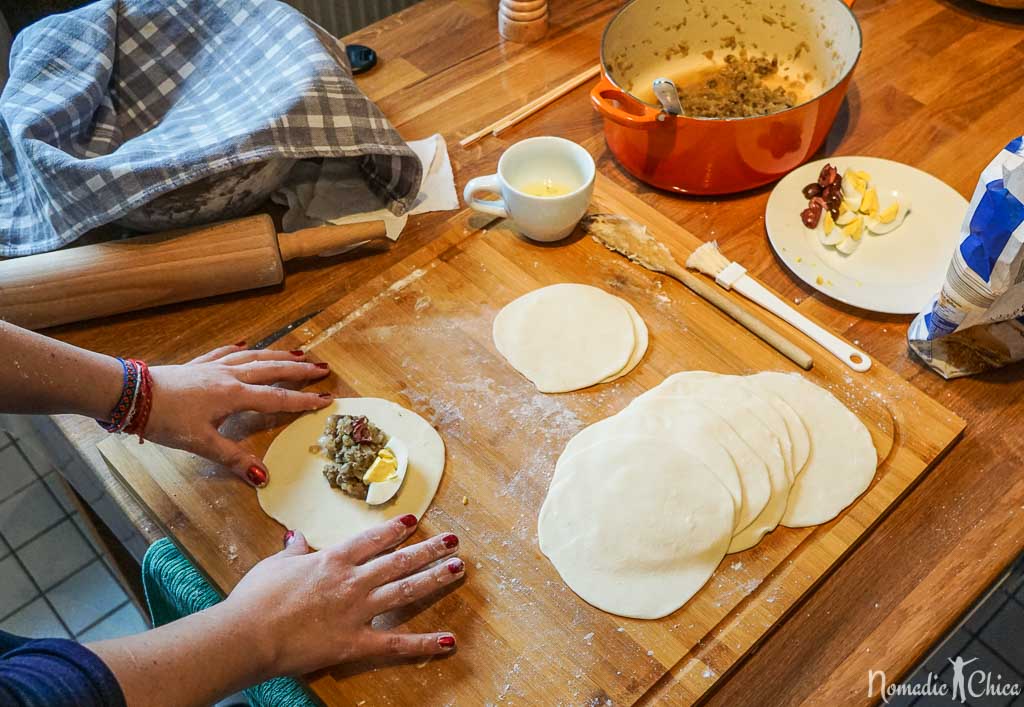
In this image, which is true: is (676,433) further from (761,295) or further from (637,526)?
(761,295)

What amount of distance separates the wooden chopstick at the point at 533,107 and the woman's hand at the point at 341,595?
3.11 feet

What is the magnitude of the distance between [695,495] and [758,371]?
279 millimetres

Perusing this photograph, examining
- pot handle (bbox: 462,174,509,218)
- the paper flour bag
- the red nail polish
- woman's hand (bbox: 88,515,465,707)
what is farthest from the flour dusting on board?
the paper flour bag

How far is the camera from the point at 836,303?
1.44 metres

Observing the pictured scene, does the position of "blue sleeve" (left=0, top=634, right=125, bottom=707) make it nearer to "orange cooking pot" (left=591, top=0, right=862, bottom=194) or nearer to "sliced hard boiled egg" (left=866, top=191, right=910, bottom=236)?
"orange cooking pot" (left=591, top=0, right=862, bottom=194)

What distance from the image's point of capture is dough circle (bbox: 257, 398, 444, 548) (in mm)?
1184

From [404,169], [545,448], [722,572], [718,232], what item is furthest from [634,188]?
[722,572]

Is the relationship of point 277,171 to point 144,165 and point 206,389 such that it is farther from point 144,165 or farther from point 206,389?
point 206,389

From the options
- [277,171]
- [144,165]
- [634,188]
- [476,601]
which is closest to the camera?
[476,601]

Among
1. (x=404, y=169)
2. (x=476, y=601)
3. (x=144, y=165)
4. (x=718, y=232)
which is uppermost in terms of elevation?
(x=144, y=165)

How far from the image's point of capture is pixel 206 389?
1214 mm

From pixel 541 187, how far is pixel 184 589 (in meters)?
0.92

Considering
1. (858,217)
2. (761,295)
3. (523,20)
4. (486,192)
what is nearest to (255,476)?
(486,192)

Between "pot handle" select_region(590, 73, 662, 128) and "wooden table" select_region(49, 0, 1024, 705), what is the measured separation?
0.68ft
